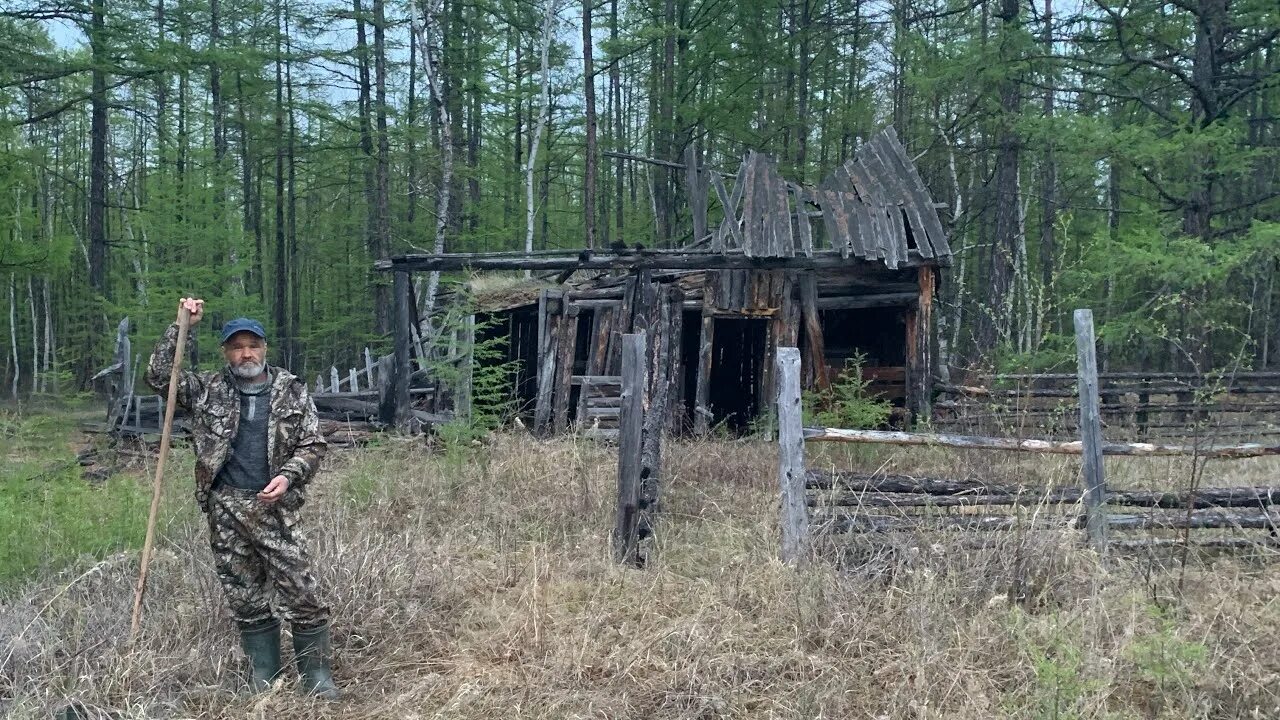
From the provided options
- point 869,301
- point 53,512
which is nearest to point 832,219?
point 869,301

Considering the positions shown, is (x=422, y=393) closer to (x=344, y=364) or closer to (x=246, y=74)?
(x=246, y=74)

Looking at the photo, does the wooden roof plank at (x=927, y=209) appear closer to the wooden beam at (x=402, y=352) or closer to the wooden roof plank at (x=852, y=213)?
the wooden roof plank at (x=852, y=213)

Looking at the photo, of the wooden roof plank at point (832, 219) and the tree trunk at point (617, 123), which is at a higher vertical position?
the tree trunk at point (617, 123)

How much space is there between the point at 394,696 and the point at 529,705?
708mm

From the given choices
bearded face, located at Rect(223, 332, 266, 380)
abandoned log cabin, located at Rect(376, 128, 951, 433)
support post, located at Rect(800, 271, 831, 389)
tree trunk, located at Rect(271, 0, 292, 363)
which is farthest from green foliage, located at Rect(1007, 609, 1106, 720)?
tree trunk, located at Rect(271, 0, 292, 363)

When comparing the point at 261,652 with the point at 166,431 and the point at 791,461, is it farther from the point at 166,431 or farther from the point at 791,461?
the point at 791,461

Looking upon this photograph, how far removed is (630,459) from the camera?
225 inches

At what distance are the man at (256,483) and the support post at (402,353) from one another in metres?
6.80

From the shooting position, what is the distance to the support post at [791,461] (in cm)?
513

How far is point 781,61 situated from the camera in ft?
68.1

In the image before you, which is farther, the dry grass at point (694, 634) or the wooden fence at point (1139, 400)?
the wooden fence at point (1139, 400)

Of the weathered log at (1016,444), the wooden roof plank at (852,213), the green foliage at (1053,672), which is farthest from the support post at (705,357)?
the green foliage at (1053,672)

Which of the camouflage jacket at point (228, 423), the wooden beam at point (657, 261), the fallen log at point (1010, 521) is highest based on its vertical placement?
the wooden beam at point (657, 261)

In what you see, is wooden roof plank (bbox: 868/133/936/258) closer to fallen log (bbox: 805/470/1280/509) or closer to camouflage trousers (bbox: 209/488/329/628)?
fallen log (bbox: 805/470/1280/509)
